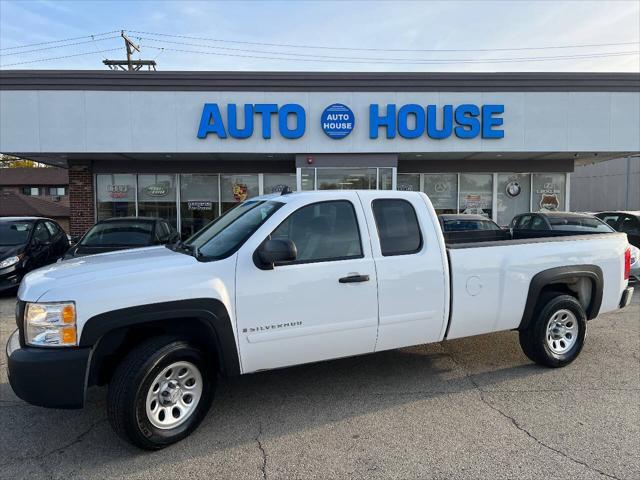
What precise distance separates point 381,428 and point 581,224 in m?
8.06

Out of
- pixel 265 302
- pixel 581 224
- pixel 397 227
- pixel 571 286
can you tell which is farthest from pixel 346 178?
pixel 265 302

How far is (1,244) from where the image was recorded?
965 centimetres

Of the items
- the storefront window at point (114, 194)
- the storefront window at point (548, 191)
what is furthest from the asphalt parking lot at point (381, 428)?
the storefront window at point (548, 191)

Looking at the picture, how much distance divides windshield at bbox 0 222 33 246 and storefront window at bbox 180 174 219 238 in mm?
5241

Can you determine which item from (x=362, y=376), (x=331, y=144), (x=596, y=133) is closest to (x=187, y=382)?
(x=362, y=376)

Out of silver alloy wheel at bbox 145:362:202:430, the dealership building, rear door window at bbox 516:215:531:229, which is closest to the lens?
silver alloy wheel at bbox 145:362:202:430

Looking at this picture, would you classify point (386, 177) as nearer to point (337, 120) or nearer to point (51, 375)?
point (337, 120)

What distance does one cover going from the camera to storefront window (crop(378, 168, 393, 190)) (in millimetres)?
13570

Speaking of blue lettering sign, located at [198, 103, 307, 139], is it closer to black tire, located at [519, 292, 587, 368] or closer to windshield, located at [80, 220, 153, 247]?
windshield, located at [80, 220, 153, 247]

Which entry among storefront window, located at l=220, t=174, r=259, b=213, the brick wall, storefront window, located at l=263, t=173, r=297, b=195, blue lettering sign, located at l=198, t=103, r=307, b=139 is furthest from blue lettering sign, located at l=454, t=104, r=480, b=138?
the brick wall

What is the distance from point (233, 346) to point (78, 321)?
1082 mm

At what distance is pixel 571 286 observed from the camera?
17.0 feet

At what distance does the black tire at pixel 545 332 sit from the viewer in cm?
481

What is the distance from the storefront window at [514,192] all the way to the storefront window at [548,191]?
9.1 inches
